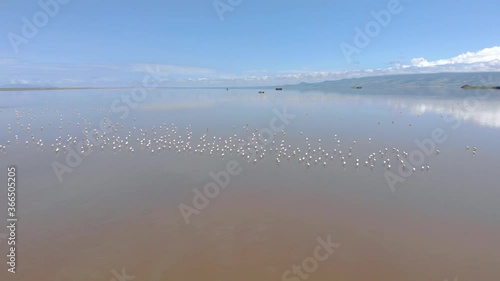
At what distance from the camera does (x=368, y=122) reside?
116ft

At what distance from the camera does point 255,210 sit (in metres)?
12.3

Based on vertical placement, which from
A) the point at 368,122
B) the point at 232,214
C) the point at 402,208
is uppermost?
the point at 368,122

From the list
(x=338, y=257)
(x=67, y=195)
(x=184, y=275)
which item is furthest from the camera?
(x=67, y=195)

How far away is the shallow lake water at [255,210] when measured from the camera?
29.1 ft

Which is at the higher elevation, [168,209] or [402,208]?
[402,208]

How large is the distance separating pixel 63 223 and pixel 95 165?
25.7 feet

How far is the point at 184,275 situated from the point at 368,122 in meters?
32.3

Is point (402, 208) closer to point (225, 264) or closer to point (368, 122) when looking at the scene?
point (225, 264)

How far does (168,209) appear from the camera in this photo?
12.3 m

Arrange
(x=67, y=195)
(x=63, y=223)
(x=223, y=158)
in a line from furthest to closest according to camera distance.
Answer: (x=223, y=158) → (x=67, y=195) → (x=63, y=223)

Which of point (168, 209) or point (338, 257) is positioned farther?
point (168, 209)

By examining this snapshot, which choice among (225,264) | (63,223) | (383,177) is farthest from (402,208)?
(63,223)

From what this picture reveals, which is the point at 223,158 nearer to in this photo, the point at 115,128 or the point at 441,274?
the point at 441,274

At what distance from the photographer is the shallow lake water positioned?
8.88m
